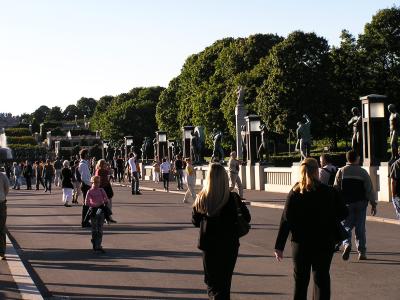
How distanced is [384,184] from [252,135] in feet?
43.6

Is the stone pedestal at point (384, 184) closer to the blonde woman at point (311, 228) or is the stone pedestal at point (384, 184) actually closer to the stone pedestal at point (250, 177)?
the stone pedestal at point (250, 177)

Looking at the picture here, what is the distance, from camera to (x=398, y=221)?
18281mm

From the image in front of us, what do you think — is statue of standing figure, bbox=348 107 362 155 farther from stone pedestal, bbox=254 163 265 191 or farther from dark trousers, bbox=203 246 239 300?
dark trousers, bbox=203 246 239 300

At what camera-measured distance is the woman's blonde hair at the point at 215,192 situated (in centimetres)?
722

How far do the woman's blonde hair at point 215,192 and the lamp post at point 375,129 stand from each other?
19.7 metres

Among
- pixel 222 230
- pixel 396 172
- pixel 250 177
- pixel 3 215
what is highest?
pixel 396 172

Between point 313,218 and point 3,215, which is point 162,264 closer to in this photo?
point 3,215

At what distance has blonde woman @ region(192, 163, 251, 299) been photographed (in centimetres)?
721

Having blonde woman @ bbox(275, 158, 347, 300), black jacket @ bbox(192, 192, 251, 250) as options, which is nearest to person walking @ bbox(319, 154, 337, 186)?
blonde woman @ bbox(275, 158, 347, 300)

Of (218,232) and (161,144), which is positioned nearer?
(218,232)

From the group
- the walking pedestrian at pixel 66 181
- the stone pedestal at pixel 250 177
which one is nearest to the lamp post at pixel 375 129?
the walking pedestrian at pixel 66 181

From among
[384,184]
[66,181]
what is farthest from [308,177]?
[66,181]

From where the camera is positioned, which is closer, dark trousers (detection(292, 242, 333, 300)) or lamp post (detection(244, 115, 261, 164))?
dark trousers (detection(292, 242, 333, 300))

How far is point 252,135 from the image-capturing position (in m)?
37.7
